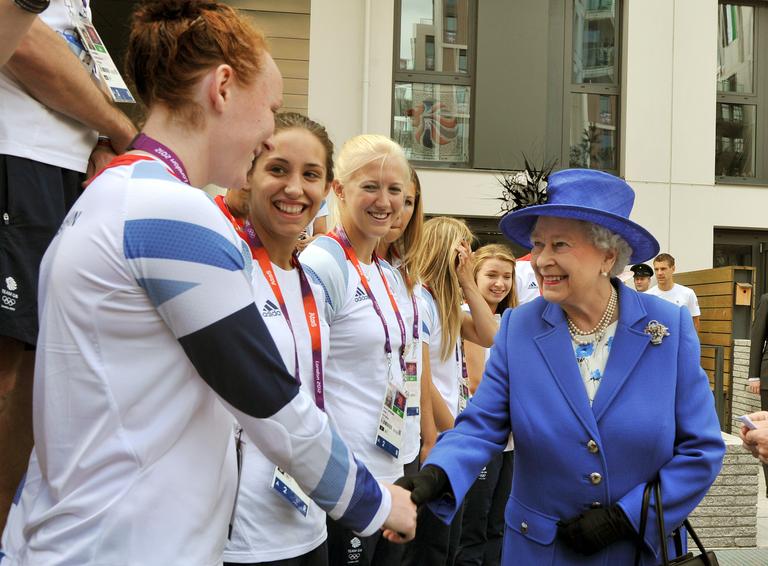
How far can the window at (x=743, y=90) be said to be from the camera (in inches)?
523

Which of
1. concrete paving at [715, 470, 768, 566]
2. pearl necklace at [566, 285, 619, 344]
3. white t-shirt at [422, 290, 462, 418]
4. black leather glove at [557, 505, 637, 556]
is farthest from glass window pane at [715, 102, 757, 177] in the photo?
black leather glove at [557, 505, 637, 556]

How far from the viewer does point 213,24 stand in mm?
1701

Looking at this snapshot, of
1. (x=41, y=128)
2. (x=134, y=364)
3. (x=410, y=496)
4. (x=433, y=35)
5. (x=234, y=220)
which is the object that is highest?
(x=433, y=35)

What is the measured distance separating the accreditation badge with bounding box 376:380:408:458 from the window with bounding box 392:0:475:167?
9.22 metres

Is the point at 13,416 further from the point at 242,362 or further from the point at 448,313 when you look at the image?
the point at 448,313

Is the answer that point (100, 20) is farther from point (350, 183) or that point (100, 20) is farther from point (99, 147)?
point (99, 147)

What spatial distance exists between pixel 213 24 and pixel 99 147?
92 cm

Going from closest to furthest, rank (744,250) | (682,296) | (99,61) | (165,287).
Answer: (165,287)
(99,61)
(682,296)
(744,250)

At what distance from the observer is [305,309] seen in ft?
8.51

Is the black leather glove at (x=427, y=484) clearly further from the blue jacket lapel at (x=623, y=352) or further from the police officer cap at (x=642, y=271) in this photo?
the police officer cap at (x=642, y=271)

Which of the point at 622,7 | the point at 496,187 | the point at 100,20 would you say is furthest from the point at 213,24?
the point at 622,7

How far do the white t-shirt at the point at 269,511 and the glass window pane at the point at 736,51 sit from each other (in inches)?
497

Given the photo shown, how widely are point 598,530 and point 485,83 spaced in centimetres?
1038

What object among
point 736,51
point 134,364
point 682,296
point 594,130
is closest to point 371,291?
point 134,364
